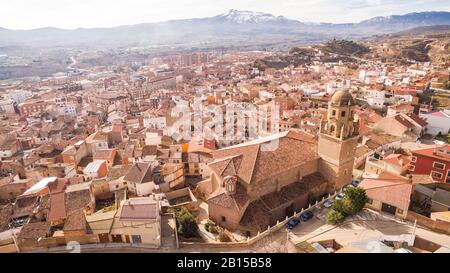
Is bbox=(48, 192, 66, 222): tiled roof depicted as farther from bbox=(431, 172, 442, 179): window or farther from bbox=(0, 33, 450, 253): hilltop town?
bbox=(431, 172, 442, 179): window

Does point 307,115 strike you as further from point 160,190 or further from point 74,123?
point 74,123

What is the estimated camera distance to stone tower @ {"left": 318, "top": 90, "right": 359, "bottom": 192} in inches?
854

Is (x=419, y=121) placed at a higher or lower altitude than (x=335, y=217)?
higher

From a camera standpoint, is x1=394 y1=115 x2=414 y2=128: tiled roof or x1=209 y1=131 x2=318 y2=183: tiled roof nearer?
x1=209 y1=131 x2=318 y2=183: tiled roof

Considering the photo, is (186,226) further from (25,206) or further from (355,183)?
(355,183)

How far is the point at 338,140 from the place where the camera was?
2212 centimetres

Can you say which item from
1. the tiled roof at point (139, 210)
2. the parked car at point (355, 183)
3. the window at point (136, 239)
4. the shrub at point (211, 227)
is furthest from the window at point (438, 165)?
the window at point (136, 239)

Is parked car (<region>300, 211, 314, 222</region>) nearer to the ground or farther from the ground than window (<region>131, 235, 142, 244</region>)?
nearer to the ground

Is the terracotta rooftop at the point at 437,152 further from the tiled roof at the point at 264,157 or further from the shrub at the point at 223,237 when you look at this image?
the shrub at the point at 223,237

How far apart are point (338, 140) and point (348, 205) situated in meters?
5.11

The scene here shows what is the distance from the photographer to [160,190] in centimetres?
2462

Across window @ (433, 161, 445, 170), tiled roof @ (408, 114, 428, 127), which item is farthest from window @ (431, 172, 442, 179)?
tiled roof @ (408, 114, 428, 127)

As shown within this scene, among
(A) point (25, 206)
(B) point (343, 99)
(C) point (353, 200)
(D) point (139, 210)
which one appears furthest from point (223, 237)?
(A) point (25, 206)

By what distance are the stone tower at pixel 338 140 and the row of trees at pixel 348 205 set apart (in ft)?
10.6
